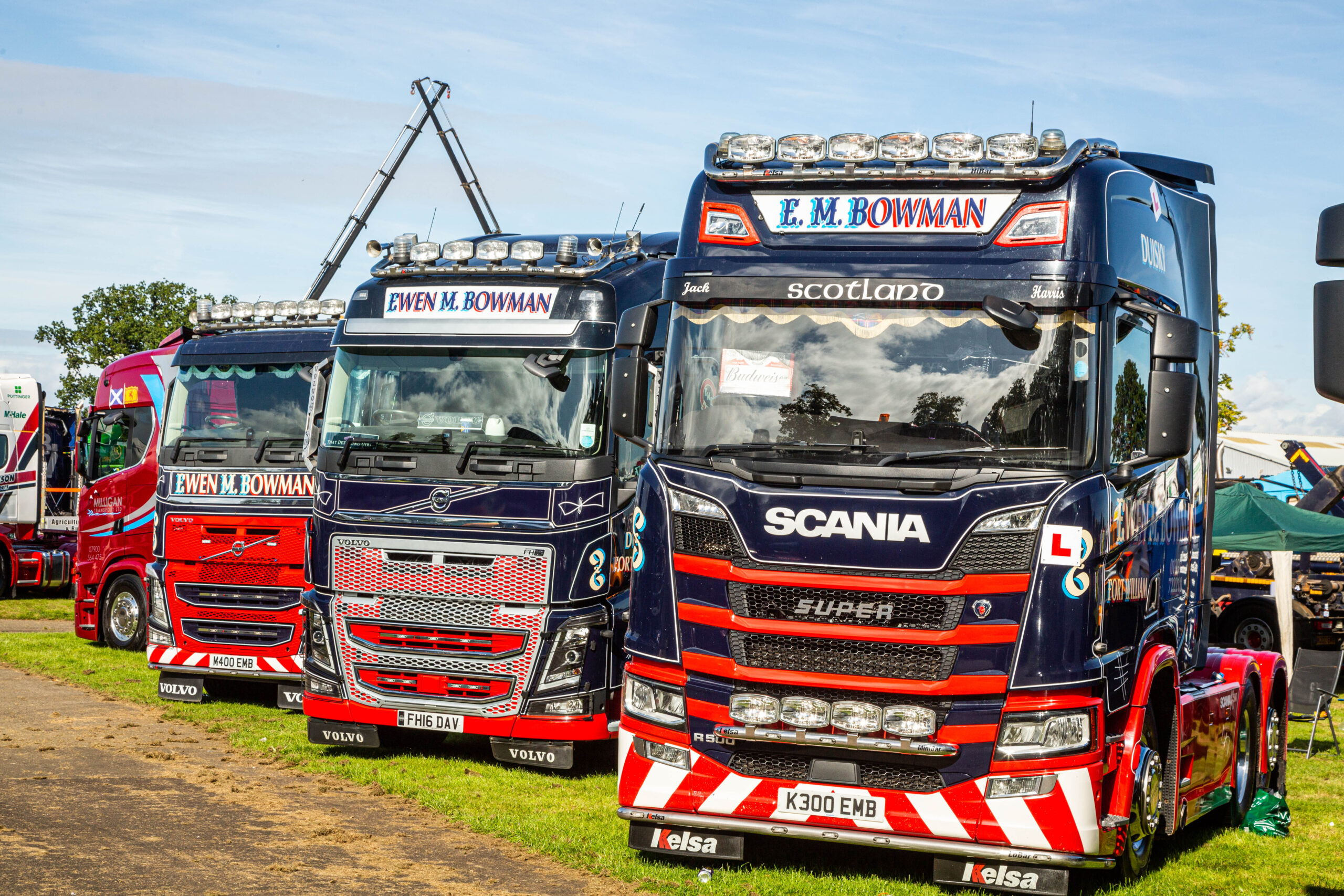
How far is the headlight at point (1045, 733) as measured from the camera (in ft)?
21.8

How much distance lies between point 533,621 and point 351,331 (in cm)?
264

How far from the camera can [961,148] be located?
24.1 feet

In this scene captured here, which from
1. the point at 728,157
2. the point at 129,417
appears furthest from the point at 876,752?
the point at 129,417

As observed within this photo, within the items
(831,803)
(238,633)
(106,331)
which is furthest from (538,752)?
(106,331)

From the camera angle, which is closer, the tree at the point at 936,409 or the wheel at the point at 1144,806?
the tree at the point at 936,409

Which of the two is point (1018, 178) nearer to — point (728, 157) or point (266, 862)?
point (728, 157)

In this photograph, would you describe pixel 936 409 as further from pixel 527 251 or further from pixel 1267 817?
pixel 1267 817

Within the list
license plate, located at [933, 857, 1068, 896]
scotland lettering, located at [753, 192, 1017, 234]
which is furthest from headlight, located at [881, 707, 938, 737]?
scotland lettering, located at [753, 192, 1017, 234]

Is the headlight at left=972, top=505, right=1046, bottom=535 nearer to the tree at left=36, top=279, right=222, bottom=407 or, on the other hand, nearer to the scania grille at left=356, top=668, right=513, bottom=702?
the scania grille at left=356, top=668, right=513, bottom=702

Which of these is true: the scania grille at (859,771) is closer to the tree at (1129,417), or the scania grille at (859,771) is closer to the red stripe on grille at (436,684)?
the tree at (1129,417)

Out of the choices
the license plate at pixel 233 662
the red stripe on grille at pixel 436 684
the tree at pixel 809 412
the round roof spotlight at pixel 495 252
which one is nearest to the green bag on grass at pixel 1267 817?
the tree at pixel 809 412

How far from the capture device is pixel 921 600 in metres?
6.73

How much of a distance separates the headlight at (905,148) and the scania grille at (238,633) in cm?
759

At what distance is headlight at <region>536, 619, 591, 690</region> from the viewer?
9.91 metres
